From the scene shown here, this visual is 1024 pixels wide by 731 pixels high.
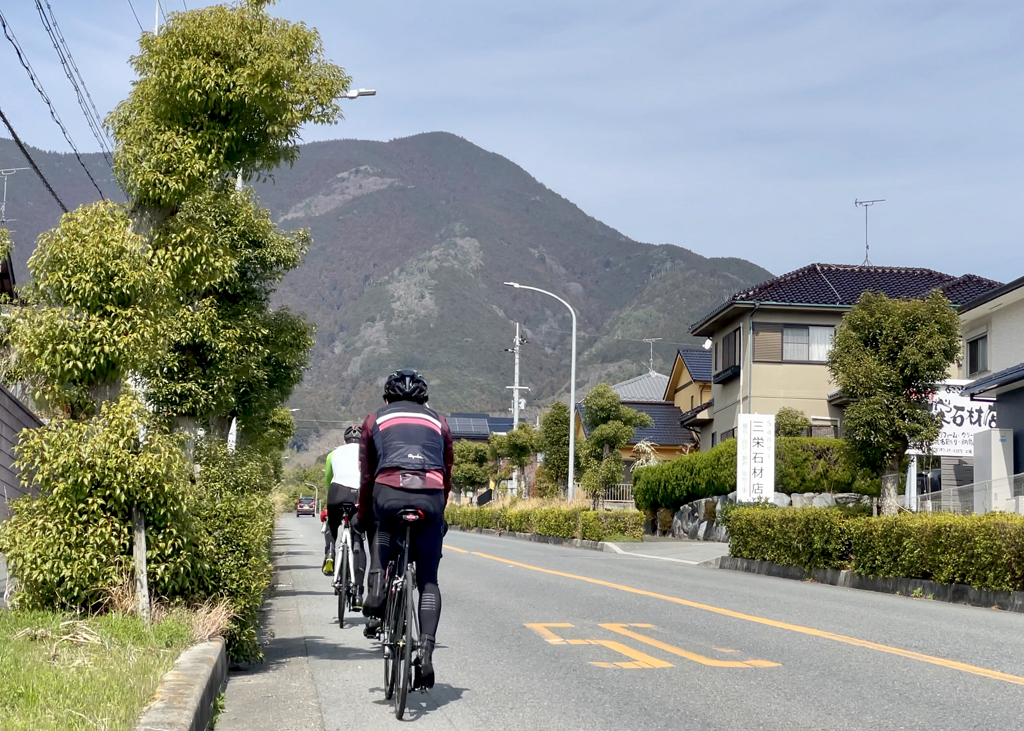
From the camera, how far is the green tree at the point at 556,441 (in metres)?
46.9

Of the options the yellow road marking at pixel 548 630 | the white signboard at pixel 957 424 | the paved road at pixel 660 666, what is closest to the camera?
the paved road at pixel 660 666

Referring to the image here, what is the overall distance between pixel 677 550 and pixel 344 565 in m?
19.6

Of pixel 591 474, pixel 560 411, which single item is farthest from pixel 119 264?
pixel 560 411

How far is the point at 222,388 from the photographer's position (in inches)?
482

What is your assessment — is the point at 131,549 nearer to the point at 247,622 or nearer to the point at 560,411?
the point at 247,622

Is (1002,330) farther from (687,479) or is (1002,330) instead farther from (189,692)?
(189,692)

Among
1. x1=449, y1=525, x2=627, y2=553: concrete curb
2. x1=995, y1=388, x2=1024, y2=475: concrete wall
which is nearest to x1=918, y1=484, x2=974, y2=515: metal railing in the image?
x1=995, y1=388, x2=1024, y2=475: concrete wall

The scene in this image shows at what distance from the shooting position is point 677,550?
1154 inches

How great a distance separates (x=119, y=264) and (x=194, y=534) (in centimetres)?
195

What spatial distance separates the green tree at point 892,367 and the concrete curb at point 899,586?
253 cm

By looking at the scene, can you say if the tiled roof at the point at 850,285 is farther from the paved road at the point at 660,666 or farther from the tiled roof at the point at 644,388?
the tiled roof at the point at 644,388

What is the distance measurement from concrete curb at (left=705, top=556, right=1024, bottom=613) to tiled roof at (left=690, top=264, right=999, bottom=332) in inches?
752

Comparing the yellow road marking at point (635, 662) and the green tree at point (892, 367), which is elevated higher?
the green tree at point (892, 367)

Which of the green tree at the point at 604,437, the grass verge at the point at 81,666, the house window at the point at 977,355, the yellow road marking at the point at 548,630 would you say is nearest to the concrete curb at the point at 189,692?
the grass verge at the point at 81,666
